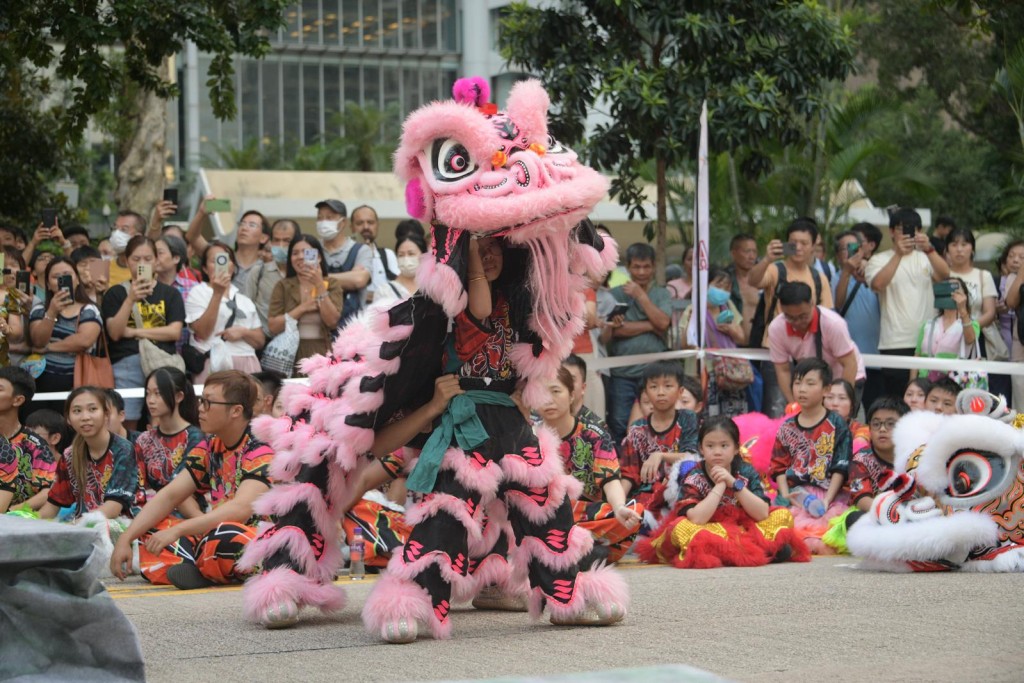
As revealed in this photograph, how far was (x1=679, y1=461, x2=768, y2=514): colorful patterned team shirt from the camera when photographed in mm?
7605

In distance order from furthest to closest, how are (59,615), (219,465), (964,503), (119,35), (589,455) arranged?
(119,35), (589,455), (219,465), (964,503), (59,615)

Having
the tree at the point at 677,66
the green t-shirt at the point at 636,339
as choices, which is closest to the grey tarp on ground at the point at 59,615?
the green t-shirt at the point at 636,339

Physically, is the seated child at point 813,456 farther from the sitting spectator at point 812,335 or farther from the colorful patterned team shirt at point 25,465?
the colorful patterned team shirt at point 25,465

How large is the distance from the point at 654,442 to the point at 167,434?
2816mm

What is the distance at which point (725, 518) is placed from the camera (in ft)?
25.0

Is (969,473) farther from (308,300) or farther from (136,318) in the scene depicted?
(136,318)

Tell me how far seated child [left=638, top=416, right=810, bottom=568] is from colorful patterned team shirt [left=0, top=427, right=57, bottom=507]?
143 inches

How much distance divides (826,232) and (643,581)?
50.4 ft

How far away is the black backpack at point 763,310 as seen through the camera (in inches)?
394

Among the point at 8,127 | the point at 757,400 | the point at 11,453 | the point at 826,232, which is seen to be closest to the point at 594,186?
the point at 11,453

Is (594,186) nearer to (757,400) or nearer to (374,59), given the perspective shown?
(757,400)

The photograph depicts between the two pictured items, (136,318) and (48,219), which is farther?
(48,219)

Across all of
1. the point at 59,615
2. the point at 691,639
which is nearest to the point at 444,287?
the point at 691,639

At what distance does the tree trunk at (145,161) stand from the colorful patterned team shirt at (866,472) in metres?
10.4
